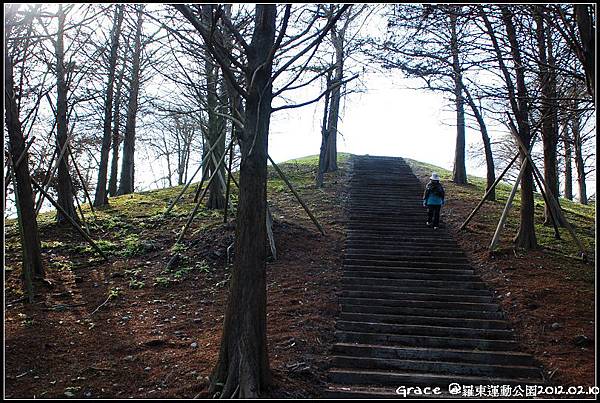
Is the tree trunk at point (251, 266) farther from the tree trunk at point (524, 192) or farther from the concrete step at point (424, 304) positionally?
the tree trunk at point (524, 192)

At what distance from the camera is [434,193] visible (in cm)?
1273

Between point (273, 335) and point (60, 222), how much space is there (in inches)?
331

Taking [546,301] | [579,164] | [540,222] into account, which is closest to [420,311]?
[546,301]

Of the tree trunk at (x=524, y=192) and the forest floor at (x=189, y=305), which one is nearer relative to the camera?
the forest floor at (x=189, y=305)

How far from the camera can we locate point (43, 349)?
21.5ft

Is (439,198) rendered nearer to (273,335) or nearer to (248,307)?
(273,335)

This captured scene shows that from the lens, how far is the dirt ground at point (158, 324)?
5.70m

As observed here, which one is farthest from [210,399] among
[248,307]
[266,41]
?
[266,41]

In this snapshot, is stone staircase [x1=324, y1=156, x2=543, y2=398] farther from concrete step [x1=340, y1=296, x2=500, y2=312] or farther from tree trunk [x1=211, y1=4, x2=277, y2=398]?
tree trunk [x1=211, y1=4, x2=277, y2=398]

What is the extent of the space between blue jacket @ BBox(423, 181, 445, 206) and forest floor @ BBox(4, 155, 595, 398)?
1006 millimetres

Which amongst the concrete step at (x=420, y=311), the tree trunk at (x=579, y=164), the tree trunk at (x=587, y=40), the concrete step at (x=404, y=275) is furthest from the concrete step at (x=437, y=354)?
the tree trunk at (x=579, y=164)

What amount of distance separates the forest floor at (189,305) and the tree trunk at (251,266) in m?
0.36

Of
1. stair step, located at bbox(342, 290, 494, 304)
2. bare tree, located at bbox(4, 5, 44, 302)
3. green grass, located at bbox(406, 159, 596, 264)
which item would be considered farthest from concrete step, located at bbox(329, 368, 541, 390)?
bare tree, located at bbox(4, 5, 44, 302)

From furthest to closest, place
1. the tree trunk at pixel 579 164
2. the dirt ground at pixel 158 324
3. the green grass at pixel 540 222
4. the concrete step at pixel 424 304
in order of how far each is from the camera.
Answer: the tree trunk at pixel 579 164, the green grass at pixel 540 222, the concrete step at pixel 424 304, the dirt ground at pixel 158 324
